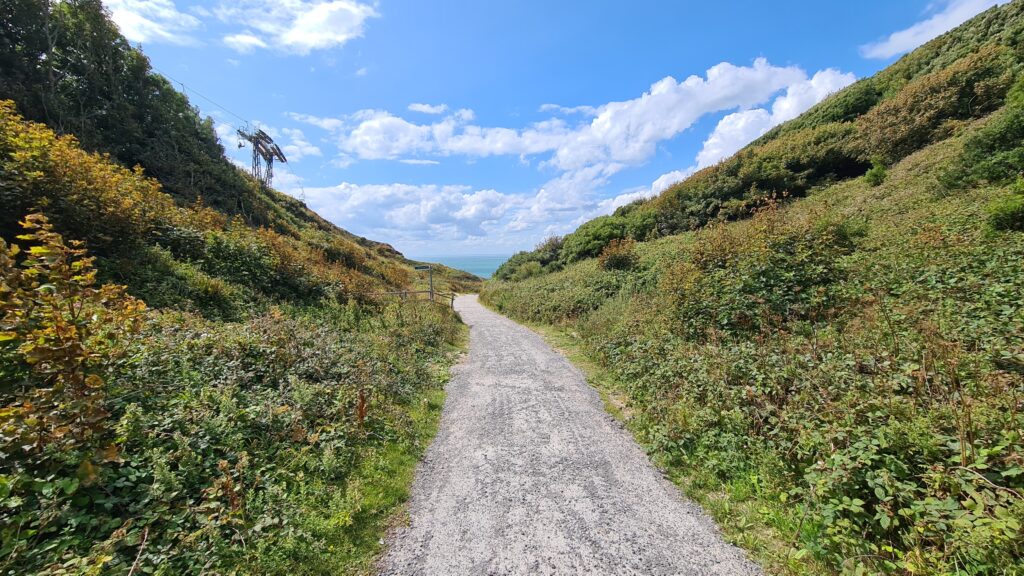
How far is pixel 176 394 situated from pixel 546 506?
4.96 m

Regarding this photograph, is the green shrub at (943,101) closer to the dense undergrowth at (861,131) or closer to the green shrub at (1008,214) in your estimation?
the dense undergrowth at (861,131)

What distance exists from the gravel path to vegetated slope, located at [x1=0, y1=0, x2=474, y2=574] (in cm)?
54

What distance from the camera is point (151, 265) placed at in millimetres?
8227

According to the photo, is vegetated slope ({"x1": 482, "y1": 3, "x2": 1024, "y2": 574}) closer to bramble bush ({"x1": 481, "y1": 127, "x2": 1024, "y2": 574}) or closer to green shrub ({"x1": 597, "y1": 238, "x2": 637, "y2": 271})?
bramble bush ({"x1": 481, "y1": 127, "x2": 1024, "y2": 574})

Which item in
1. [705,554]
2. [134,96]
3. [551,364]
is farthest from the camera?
[134,96]

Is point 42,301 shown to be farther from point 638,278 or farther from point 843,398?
point 638,278

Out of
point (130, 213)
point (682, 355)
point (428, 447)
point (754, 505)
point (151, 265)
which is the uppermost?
point (130, 213)

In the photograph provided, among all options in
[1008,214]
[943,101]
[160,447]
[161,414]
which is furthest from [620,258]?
[160,447]

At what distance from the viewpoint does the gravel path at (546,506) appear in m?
3.33

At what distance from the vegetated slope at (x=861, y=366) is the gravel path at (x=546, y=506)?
560 millimetres

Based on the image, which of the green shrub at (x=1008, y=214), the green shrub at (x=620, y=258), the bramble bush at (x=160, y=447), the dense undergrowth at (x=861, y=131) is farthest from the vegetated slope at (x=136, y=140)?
the green shrub at (x=1008, y=214)

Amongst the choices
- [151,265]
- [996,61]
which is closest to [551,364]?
[151,265]

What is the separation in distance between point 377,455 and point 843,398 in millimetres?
6244

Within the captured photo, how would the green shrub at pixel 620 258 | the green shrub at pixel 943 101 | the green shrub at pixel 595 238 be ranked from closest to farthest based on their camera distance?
the green shrub at pixel 943 101
the green shrub at pixel 620 258
the green shrub at pixel 595 238
